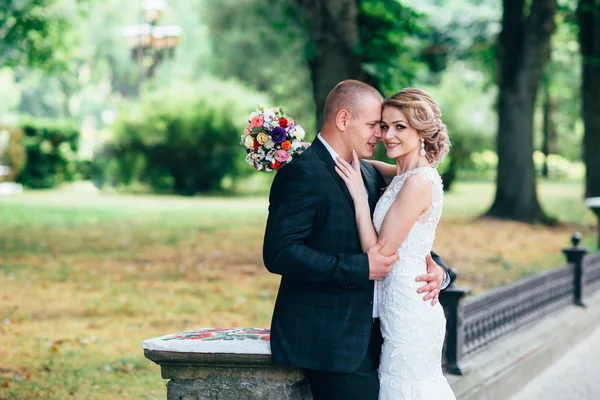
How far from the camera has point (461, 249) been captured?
14664 millimetres

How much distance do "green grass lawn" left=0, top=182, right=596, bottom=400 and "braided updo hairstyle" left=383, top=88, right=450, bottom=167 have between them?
3.13 m

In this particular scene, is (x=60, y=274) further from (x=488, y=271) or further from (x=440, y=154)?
(x=440, y=154)

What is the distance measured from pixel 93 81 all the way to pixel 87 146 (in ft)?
54.9

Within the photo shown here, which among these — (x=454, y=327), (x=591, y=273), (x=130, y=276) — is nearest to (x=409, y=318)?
(x=454, y=327)

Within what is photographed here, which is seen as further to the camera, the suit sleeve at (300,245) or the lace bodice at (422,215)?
the lace bodice at (422,215)

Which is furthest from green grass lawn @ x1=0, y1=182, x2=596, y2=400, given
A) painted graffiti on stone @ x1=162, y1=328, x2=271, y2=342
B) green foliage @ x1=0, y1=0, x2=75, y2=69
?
green foliage @ x1=0, y1=0, x2=75, y2=69

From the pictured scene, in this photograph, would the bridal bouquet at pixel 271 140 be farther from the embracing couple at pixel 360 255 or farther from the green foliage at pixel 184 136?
the green foliage at pixel 184 136

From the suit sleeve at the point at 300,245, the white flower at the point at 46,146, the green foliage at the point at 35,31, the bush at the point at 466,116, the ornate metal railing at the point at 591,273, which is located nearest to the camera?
the suit sleeve at the point at 300,245

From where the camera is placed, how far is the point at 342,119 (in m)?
3.45

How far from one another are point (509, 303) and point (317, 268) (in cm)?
452

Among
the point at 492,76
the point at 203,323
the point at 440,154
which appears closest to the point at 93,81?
the point at 492,76

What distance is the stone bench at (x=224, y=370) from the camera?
3.52 metres

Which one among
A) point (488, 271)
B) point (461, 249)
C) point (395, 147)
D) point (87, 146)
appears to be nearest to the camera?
point (395, 147)

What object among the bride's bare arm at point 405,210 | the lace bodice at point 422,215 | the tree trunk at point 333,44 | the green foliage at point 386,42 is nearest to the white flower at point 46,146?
the green foliage at point 386,42
